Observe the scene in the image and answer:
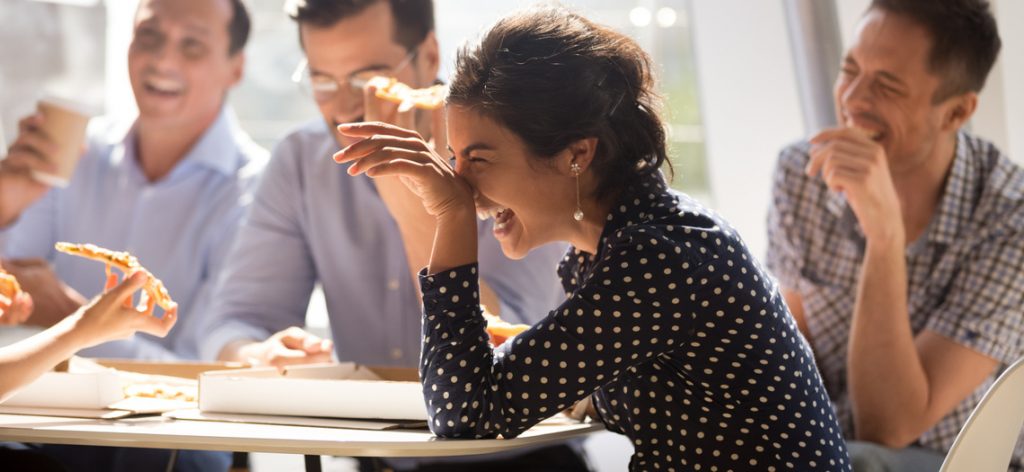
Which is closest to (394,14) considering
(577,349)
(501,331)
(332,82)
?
(332,82)

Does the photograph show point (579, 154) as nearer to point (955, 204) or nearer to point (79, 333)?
point (79, 333)

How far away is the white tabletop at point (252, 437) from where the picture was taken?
5.05ft

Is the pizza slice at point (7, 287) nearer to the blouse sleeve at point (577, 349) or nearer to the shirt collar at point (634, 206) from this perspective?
the blouse sleeve at point (577, 349)

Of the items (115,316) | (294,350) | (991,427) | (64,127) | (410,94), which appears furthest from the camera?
(64,127)

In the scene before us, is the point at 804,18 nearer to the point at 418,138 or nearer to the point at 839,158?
the point at 839,158

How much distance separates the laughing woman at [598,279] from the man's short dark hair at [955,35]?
3.84ft

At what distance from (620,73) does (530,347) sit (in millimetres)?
457

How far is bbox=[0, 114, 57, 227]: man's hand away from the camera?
10.8ft

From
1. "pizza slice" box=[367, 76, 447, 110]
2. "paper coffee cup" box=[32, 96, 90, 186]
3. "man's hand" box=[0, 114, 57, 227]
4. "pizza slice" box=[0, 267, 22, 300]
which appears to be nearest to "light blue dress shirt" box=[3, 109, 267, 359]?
"man's hand" box=[0, 114, 57, 227]

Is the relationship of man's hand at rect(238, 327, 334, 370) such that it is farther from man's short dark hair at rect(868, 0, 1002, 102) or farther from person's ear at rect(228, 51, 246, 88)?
person's ear at rect(228, 51, 246, 88)

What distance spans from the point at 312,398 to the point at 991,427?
104 centimetres

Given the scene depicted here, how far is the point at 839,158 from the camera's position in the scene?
2473mm

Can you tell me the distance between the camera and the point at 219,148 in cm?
362

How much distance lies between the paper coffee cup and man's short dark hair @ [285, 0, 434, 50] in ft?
2.93
